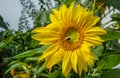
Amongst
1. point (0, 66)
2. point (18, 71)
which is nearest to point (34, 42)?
point (18, 71)

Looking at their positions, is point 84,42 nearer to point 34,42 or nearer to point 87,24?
point 87,24

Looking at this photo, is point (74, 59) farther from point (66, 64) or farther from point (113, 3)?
point (113, 3)

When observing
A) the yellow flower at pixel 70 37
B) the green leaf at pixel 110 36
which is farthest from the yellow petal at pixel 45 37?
the green leaf at pixel 110 36

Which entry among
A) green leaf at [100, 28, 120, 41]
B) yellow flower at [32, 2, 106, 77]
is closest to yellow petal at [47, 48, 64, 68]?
yellow flower at [32, 2, 106, 77]

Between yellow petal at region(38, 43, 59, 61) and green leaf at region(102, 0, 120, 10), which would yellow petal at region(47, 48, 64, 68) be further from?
green leaf at region(102, 0, 120, 10)

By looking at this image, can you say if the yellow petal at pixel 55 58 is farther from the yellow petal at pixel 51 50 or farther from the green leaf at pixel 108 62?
the green leaf at pixel 108 62

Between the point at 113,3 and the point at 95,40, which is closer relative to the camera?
the point at 95,40

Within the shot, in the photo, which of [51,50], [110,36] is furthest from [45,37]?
[110,36]
